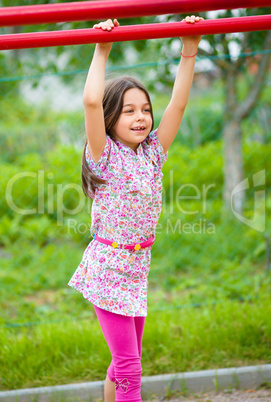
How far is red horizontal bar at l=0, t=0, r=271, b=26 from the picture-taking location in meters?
1.54

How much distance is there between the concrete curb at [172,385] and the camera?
219 cm

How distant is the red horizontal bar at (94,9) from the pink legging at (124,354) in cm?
101

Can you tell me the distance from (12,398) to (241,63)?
2.97 metres

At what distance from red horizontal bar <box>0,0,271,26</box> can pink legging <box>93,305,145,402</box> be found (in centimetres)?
101

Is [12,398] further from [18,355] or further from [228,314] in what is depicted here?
[228,314]

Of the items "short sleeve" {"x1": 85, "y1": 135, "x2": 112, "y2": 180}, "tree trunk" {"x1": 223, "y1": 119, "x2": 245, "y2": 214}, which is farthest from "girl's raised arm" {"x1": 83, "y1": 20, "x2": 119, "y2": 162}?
"tree trunk" {"x1": 223, "y1": 119, "x2": 245, "y2": 214}

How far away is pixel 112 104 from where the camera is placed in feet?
5.71

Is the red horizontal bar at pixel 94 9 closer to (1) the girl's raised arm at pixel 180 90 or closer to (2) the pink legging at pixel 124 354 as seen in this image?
(1) the girl's raised arm at pixel 180 90

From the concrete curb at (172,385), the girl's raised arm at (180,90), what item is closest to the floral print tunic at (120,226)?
the girl's raised arm at (180,90)

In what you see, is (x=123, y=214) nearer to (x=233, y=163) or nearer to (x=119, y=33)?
(x=119, y=33)

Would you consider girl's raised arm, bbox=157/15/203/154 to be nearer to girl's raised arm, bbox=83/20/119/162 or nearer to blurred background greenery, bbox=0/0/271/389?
girl's raised arm, bbox=83/20/119/162

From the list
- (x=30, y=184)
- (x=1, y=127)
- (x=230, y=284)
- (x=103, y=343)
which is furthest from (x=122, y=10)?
(x=1, y=127)

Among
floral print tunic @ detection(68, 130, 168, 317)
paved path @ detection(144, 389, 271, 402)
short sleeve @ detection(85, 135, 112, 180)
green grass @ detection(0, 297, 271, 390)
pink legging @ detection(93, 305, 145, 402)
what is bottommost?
paved path @ detection(144, 389, 271, 402)

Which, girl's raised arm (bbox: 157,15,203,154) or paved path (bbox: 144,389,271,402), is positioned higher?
girl's raised arm (bbox: 157,15,203,154)
